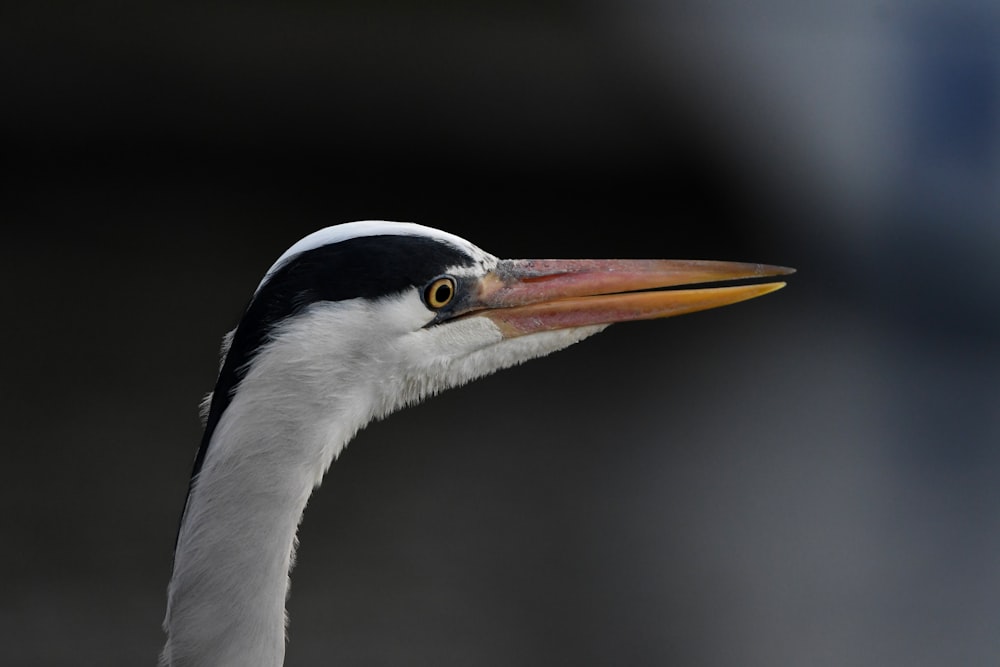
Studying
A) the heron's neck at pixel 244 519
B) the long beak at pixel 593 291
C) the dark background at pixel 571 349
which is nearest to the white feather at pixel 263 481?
the heron's neck at pixel 244 519

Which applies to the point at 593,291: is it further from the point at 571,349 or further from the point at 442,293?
the point at 571,349

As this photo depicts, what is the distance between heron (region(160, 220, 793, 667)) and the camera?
2.58 feet

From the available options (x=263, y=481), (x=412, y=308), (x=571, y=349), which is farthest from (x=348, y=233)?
(x=571, y=349)

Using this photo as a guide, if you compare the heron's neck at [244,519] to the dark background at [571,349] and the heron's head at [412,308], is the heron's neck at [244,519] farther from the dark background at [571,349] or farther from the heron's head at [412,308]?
the dark background at [571,349]

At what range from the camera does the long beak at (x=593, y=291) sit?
0.92 metres

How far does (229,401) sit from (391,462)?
1619mm

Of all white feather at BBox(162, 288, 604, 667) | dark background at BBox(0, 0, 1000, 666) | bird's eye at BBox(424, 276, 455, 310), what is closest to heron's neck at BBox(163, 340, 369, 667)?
white feather at BBox(162, 288, 604, 667)

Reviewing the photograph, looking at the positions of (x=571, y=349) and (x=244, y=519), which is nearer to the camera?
(x=244, y=519)

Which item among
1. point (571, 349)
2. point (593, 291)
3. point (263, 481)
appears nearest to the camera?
point (263, 481)

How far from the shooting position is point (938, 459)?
8.64 ft

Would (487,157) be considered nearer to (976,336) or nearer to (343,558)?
(976,336)

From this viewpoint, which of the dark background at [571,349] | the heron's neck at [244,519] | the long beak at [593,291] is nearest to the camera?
the heron's neck at [244,519]

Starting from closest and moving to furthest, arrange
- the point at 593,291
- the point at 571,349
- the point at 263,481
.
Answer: the point at 263,481 < the point at 593,291 < the point at 571,349

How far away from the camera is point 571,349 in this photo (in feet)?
9.74
